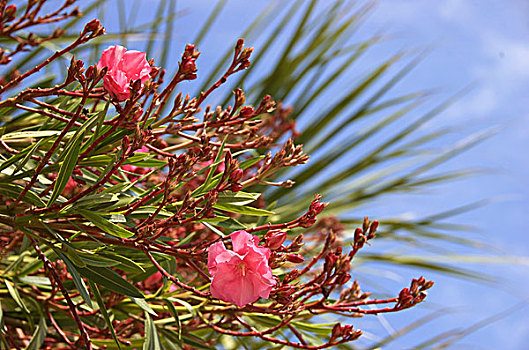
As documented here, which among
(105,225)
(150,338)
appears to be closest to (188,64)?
(105,225)

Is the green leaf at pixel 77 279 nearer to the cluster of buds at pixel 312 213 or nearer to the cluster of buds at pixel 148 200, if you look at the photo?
the cluster of buds at pixel 148 200

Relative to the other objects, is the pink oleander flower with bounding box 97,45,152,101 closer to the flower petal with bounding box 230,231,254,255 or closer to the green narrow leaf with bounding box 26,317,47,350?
the flower petal with bounding box 230,231,254,255

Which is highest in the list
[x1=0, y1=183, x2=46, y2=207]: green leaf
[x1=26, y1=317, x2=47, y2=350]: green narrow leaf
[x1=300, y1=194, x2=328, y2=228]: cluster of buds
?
[x1=300, y1=194, x2=328, y2=228]: cluster of buds

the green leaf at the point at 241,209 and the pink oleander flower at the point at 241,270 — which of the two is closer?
Result: the pink oleander flower at the point at 241,270

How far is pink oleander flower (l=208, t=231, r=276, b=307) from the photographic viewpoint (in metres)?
0.51

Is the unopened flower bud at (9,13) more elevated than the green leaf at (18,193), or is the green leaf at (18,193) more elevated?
the unopened flower bud at (9,13)

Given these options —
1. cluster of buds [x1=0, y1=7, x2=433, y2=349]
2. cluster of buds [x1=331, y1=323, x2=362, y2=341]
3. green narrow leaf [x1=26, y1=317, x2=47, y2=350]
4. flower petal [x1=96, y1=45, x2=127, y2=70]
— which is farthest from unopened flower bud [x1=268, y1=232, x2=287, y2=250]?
green narrow leaf [x1=26, y1=317, x2=47, y2=350]

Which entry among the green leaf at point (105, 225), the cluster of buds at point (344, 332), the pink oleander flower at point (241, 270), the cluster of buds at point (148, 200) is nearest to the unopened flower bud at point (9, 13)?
the cluster of buds at point (148, 200)

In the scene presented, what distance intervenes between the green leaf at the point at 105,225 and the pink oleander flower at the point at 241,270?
0.08 metres

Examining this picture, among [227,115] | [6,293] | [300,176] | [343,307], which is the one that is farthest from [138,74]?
[300,176]

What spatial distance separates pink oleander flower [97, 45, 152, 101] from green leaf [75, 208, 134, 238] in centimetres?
11

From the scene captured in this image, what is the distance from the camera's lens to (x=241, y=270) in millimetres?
508

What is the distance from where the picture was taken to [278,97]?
1654mm

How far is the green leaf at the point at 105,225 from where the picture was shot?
0.52m
